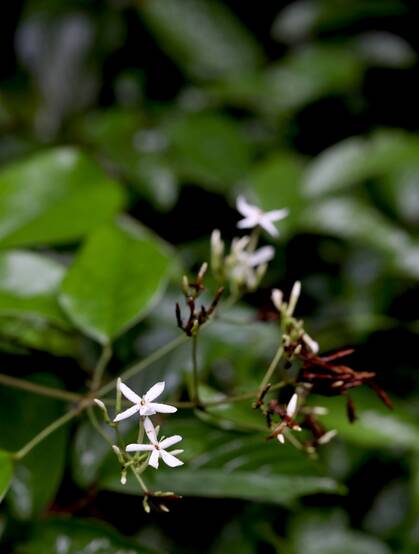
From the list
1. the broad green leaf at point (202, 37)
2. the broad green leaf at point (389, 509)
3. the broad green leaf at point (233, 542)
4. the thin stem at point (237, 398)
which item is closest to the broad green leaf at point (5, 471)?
the thin stem at point (237, 398)

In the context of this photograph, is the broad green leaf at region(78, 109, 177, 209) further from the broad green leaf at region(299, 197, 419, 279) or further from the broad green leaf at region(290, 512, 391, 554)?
the broad green leaf at region(290, 512, 391, 554)

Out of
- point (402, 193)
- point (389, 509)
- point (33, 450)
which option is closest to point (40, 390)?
point (33, 450)

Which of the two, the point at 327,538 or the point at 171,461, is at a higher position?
the point at 171,461

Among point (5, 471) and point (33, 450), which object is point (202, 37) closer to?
point (33, 450)

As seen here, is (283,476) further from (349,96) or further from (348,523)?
(349,96)

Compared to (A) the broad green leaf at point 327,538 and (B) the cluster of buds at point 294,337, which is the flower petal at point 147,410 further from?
(A) the broad green leaf at point 327,538
